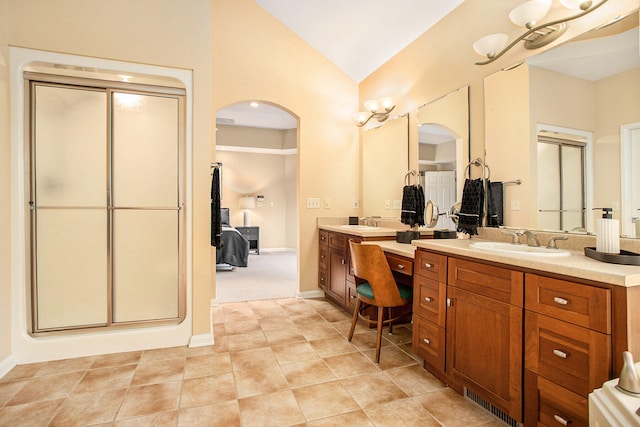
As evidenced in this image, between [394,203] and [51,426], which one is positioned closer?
[51,426]

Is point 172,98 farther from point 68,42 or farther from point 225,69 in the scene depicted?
point 225,69

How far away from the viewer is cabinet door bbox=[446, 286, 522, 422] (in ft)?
5.12

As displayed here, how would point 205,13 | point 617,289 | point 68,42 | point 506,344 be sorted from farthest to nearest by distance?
point 205,13, point 68,42, point 506,344, point 617,289

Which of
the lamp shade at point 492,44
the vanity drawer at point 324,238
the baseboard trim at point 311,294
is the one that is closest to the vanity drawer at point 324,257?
the vanity drawer at point 324,238

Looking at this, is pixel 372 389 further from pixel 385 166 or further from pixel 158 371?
pixel 385 166

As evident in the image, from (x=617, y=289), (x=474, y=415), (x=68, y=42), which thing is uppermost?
(x=68, y=42)

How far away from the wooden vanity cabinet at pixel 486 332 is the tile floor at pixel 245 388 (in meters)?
0.19

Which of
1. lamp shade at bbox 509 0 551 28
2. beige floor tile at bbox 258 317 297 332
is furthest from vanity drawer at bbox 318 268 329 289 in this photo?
lamp shade at bbox 509 0 551 28

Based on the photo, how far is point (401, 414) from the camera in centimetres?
178

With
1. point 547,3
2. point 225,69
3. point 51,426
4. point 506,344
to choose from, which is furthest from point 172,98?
point 506,344

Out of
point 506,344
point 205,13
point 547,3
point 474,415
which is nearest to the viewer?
point 506,344

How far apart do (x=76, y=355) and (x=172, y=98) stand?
2.10 meters

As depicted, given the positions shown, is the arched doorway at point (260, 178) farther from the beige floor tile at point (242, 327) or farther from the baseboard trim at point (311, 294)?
the beige floor tile at point (242, 327)

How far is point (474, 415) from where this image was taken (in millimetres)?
1762
